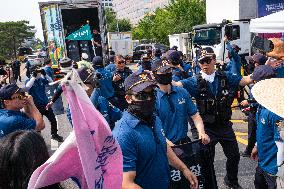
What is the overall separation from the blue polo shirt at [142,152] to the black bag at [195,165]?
529 millimetres

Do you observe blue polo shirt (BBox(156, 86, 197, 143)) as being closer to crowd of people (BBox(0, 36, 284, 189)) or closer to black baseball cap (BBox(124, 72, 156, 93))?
crowd of people (BBox(0, 36, 284, 189))

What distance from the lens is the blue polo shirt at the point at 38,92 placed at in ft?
25.9

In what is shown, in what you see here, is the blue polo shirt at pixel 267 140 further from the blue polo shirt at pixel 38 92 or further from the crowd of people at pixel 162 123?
the blue polo shirt at pixel 38 92

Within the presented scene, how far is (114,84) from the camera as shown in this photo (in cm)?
818

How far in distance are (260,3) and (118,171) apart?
9.41 metres

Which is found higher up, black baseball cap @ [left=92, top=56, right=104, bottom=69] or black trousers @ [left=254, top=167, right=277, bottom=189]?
black baseball cap @ [left=92, top=56, right=104, bottom=69]

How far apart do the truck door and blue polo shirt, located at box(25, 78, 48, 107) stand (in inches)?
312

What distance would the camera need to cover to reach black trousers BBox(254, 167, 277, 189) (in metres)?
3.45

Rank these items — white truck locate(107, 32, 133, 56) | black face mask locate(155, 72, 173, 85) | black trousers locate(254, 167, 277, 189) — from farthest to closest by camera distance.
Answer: white truck locate(107, 32, 133, 56) → black face mask locate(155, 72, 173, 85) → black trousers locate(254, 167, 277, 189)

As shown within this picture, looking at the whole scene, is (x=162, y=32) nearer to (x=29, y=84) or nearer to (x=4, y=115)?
(x=29, y=84)

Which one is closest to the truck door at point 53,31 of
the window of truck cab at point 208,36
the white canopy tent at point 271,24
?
the window of truck cab at point 208,36

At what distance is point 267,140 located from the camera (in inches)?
134

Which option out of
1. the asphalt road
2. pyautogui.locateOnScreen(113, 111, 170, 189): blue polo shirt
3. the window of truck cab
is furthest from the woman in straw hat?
the window of truck cab

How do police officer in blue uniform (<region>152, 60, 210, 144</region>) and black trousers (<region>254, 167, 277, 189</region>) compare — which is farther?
police officer in blue uniform (<region>152, 60, 210, 144</region>)
